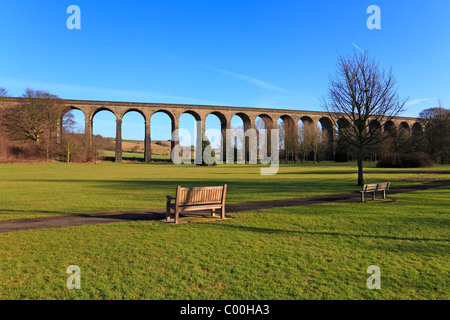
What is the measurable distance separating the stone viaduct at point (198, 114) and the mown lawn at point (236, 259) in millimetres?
42821

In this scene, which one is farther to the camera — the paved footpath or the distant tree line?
the distant tree line

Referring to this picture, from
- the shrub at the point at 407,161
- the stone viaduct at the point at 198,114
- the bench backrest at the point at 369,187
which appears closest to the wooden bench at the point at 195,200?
the bench backrest at the point at 369,187

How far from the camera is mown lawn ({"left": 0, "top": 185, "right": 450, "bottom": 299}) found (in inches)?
124

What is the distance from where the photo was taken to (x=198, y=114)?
59781mm

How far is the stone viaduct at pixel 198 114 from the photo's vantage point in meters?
52.9

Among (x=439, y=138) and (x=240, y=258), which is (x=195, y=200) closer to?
(x=240, y=258)

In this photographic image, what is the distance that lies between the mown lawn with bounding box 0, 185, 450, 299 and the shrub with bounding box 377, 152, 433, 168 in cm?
3026

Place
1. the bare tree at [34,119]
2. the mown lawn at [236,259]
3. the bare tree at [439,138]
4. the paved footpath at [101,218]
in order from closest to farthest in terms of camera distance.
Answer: the mown lawn at [236,259]
the paved footpath at [101,218]
the bare tree at [439,138]
the bare tree at [34,119]

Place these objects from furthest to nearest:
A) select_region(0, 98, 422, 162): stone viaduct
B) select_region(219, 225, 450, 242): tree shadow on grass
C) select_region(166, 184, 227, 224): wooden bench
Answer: select_region(0, 98, 422, 162): stone viaduct, select_region(166, 184, 227, 224): wooden bench, select_region(219, 225, 450, 242): tree shadow on grass

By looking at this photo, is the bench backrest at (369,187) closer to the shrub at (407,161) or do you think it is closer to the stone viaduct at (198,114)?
the shrub at (407,161)

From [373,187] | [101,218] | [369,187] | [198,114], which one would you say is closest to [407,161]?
[373,187]

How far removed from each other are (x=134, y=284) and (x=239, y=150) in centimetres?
5626

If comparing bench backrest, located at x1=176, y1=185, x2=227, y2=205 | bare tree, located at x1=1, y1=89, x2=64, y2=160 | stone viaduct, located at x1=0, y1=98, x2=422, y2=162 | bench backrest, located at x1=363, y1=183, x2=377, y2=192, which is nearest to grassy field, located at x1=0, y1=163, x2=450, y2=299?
bench backrest, located at x1=176, y1=185, x2=227, y2=205

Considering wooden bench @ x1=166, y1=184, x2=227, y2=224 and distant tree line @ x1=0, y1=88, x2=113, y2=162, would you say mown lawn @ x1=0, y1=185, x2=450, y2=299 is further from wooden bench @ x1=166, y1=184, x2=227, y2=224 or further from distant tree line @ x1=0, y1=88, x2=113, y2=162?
distant tree line @ x1=0, y1=88, x2=113, y2=162
